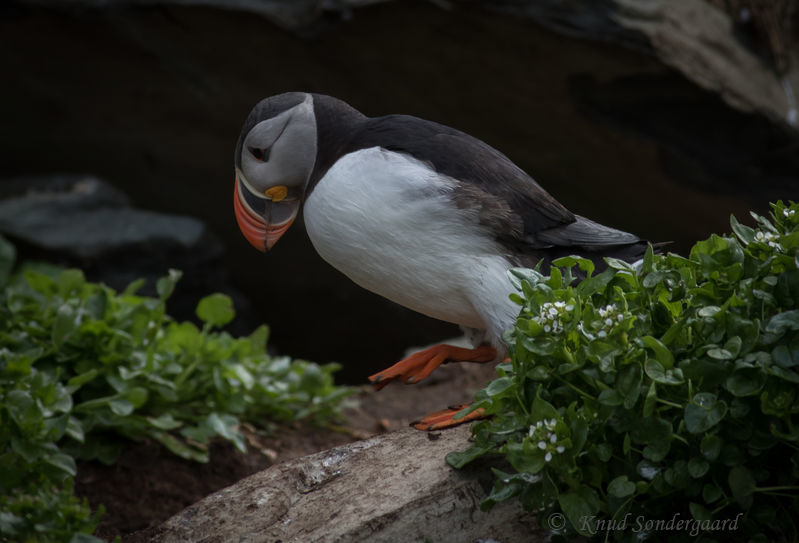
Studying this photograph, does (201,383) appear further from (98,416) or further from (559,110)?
(559,110)

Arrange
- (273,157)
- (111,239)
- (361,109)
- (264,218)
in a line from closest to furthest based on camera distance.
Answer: (273,157) → (264,218) → (111,239) → (361,109)

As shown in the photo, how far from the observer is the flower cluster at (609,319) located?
2041 mm

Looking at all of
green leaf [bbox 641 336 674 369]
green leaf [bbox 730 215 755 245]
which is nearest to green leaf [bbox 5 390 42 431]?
green leaf [bbox 641 336 674 369]

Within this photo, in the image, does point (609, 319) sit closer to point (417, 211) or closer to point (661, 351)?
point (661, 351)

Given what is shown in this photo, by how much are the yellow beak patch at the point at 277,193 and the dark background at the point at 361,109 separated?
7.82 feet

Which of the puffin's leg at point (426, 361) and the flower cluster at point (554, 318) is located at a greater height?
the flower cluster at point (554, 318)

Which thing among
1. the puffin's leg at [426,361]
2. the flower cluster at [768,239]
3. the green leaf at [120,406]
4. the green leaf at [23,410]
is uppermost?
the flower cluster at [768,239]

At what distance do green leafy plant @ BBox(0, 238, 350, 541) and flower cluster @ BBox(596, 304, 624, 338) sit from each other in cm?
178

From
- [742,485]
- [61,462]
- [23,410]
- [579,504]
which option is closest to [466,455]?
[579,504]

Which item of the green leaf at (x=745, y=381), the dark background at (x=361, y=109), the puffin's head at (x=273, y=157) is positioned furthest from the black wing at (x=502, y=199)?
the dark background at (x=361, y=109)

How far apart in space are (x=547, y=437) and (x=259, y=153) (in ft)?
4.99

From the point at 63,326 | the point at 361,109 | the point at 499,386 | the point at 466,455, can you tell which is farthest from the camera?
the point at 361,109

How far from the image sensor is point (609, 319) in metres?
2.05

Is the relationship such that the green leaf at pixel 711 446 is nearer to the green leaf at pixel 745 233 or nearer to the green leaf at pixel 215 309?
the green leaf at pixel 745 233
